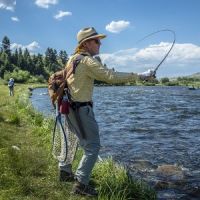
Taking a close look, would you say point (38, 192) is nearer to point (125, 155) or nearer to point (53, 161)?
point (53, 161)

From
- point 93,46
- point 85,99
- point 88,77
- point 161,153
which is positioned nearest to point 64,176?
point 85,99

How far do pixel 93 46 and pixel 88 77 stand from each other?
602 millimetres

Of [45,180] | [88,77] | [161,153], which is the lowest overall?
[161,153]

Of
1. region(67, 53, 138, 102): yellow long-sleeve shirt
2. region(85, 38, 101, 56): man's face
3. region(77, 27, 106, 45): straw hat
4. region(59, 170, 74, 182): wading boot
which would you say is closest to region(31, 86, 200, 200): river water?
region(59, 170, 74, 182): wading boot

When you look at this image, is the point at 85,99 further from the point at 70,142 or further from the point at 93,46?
the point at 70,142

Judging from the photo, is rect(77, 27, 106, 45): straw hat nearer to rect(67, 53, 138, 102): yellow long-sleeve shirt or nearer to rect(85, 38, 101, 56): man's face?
rect(85, 38, 101, 56): man's face

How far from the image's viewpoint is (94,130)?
26.2 ft

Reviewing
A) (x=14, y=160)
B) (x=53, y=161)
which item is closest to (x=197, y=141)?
(x=53, y=161)

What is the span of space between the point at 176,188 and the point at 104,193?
329cm

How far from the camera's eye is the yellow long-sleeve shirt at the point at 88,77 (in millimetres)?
7656

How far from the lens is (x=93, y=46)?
26.8 feet

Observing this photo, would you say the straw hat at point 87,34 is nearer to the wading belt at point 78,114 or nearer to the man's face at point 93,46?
the man's face at point 93,46

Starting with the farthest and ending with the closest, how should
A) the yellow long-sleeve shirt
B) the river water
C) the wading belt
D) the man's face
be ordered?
the river water
the man's face
the wading belt
the yellow long-sleeve shirt

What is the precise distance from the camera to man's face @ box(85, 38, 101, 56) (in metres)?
8.12
